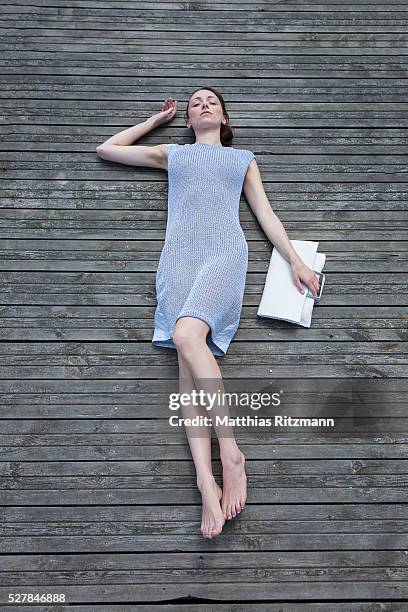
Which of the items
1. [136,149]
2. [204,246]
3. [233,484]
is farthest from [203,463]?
[136,149]

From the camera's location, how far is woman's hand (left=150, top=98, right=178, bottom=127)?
293 cm

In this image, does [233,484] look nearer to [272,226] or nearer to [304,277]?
[304,277]

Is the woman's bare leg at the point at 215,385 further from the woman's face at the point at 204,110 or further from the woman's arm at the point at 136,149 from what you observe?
the woman's face at the point at 204,110

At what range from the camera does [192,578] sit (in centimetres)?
209

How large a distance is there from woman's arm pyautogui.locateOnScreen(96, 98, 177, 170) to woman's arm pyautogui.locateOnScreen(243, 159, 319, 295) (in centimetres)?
45

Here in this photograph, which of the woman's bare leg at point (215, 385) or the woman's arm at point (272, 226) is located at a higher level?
the woman's arm at point (272, 226)

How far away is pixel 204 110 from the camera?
2820mm

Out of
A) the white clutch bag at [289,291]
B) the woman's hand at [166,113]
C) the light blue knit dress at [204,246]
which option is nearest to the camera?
the light blue knit dress at [204,246]

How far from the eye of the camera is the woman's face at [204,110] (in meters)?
2.81

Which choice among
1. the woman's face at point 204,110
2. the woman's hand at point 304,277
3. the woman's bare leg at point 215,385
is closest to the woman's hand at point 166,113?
the woman's face at point 204,110

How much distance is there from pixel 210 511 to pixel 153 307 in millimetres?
937

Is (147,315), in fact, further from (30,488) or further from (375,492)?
(375,492)

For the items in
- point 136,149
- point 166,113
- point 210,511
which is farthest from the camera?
point 166,113

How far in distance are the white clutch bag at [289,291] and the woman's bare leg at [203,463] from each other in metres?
0.48
